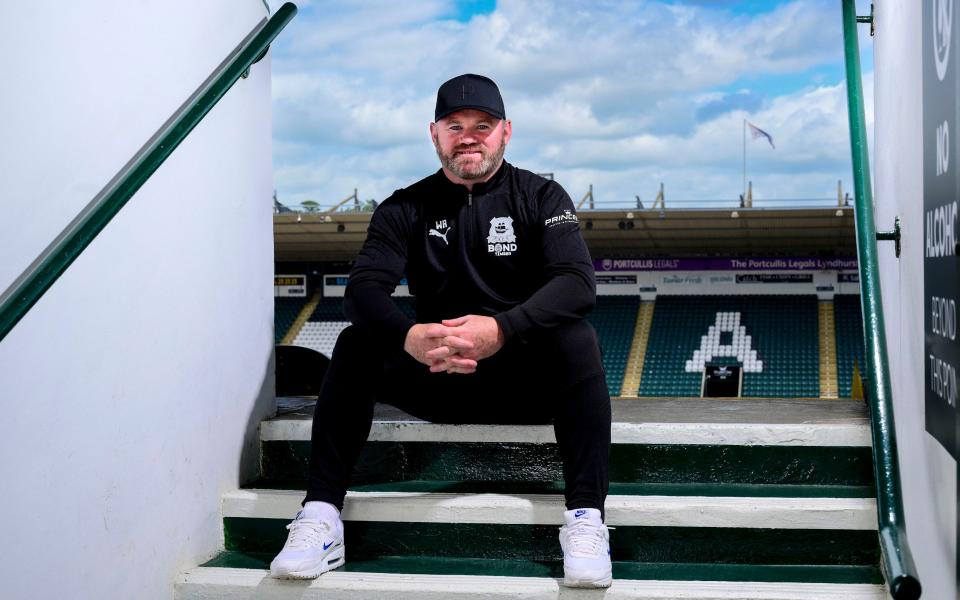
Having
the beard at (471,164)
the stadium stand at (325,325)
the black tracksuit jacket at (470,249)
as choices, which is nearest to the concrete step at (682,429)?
the black tracksuit jacket at (470,249)

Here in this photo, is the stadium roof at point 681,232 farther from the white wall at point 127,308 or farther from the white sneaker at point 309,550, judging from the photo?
the white sneaker at point 309,550

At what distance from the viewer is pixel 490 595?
167 cm

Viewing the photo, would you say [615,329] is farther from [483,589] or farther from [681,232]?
[483,589]

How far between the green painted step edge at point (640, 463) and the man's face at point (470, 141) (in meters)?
0.63

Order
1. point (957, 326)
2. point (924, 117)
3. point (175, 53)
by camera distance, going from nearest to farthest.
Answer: point (957, 326) < point (924, 117) < point (175, 53)

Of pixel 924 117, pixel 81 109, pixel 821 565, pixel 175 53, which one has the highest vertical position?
pixel 175 53

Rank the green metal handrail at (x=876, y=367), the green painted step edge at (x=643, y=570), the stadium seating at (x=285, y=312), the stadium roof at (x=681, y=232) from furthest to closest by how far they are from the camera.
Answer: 1. the stadium seating at (x=285, y=312)
2. the stadium roof at (x=681, y=232)
3. the green painted step edge at (x=643, y=570)
4. the green metal handrail at (x=876, y=367)

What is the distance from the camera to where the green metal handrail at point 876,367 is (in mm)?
1256

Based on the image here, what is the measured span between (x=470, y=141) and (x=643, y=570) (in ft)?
3.15

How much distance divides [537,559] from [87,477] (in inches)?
34.6

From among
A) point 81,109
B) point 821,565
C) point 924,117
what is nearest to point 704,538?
point 821,565

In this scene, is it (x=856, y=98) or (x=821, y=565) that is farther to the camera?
(x=856, y=98)

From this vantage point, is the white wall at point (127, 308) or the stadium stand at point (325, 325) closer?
the white wall at point (127, 308)

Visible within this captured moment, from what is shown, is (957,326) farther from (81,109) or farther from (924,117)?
(81,109)
